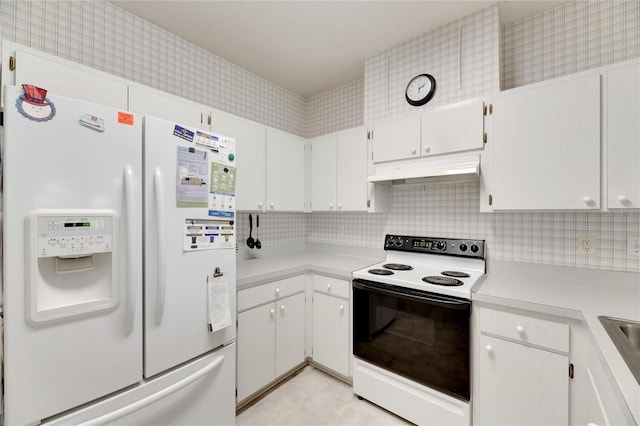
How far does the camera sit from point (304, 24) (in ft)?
6.72

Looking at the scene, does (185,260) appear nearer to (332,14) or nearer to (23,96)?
(23,96)

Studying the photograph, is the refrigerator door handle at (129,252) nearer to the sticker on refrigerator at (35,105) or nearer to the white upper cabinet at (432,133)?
the sticker on refrigerator at (35,105)

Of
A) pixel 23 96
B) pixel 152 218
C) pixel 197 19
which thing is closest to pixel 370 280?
pixel 152 218

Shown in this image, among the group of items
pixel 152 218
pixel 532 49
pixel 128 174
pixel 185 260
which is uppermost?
pixel 532 49

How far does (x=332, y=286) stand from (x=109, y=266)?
1469 mm

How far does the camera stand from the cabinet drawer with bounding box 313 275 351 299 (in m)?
2.07

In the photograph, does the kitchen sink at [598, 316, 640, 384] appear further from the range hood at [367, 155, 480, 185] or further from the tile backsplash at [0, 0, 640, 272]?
the range hood at [367, 155, 480, 185]

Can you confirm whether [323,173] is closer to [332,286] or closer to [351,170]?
[351,170]

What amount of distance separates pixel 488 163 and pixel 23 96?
2.21 metres

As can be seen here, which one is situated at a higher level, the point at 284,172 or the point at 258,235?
the point at 284,172

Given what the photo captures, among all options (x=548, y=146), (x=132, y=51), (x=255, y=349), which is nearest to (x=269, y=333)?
(x=255, y=349)

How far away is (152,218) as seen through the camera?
1.15 meters

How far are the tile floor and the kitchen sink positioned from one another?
1.29 m

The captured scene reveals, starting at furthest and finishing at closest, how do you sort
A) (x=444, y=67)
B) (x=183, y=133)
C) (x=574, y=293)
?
(x=444, y=67) < (x=574, y=293) < (x=183, y=133)
